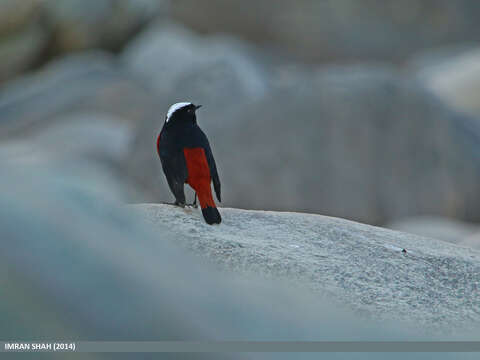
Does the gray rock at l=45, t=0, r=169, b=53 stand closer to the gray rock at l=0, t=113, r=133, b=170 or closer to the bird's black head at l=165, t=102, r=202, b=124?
the gray rock at l=0, t=113, r=133, b=170

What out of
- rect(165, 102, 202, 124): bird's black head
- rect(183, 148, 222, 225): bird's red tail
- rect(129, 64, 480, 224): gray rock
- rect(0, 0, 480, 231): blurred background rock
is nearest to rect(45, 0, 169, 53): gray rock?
rect(0, 0, 480, 231): blurred background rock

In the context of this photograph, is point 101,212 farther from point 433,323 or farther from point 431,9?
point 431,9

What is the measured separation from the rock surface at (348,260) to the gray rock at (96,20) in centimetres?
1071

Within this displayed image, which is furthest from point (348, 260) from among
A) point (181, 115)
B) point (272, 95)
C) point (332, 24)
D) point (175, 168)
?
point (332, 24)

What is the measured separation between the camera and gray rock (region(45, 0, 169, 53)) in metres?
14.1

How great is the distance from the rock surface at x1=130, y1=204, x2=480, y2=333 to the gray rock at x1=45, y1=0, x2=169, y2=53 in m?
10.7

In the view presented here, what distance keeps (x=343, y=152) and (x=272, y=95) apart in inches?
39.3

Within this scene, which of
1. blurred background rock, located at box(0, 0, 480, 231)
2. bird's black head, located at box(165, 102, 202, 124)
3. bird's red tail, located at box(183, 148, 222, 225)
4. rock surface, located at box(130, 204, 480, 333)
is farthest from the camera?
blurred background rock, located at box(0, 0, 480, 231)

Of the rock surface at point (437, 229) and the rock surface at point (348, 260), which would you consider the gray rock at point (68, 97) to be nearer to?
the rock surface at point (437, 229)

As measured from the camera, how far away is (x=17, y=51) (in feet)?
45.4

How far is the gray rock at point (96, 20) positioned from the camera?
556 inches

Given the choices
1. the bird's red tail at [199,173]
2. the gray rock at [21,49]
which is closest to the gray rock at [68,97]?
the gray rock at [21,49]

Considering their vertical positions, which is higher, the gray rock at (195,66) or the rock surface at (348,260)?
the gray rock at (195,66)

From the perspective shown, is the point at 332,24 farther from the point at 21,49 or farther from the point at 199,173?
the point at 199,173
